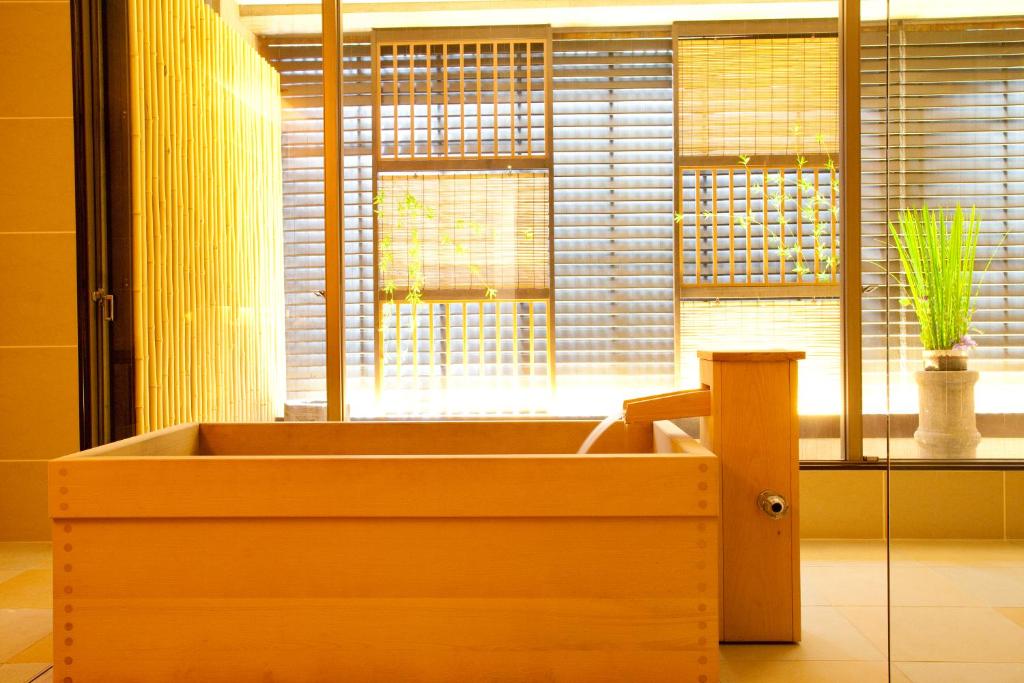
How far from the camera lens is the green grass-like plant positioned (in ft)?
4.56

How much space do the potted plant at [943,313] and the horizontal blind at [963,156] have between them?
0.02m

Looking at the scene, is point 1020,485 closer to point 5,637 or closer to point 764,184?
point 764,184

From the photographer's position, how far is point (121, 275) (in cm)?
303

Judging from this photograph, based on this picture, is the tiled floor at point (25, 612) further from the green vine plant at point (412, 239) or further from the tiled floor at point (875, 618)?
the green vine plant at point (412, 239)

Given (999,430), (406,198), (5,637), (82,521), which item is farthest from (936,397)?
(5,637)

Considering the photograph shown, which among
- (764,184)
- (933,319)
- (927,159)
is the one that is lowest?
(933,319)

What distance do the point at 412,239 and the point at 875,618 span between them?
1913 millimetres

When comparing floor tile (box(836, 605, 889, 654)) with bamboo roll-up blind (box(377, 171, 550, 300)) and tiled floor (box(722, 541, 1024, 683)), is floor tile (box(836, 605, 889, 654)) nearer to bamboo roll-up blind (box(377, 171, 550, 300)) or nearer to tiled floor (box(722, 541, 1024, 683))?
tiled floor (box(722, 541, 1024, 683))

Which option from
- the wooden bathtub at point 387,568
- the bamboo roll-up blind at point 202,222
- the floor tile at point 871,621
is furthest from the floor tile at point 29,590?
the floor tile at point 871,621

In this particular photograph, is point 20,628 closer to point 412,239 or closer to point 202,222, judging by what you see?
point 202,222

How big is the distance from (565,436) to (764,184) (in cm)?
140

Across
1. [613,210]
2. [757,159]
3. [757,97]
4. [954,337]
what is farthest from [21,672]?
[757,97]

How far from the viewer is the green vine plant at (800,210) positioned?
302 cm

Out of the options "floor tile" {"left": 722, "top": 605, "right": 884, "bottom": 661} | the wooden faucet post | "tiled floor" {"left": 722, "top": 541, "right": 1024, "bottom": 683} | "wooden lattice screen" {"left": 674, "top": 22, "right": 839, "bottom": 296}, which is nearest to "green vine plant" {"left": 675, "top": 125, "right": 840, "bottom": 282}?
"wooden lattice screen" {"left": 674, "top": 22, "right": 839, "bottom": 296}
